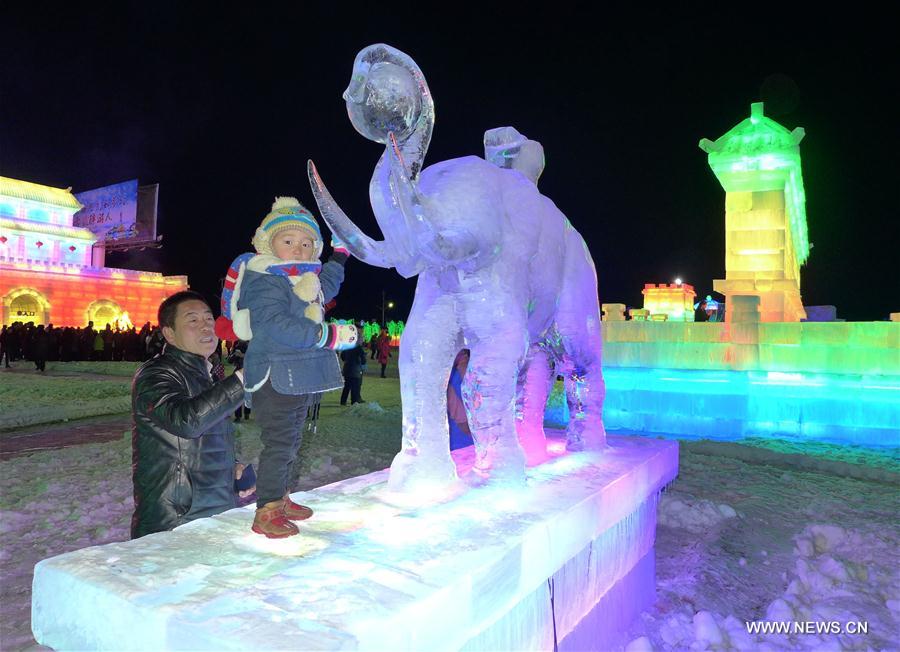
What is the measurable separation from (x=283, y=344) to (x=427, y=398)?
0.65 meters

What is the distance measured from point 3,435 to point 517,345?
24.4 feet

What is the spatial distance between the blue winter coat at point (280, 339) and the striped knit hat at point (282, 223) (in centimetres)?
15

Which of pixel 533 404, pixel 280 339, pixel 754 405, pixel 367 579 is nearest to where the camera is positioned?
pixel 367 579

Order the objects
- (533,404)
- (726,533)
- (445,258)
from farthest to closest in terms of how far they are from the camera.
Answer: (726,533) → (533,404) → (445,258)

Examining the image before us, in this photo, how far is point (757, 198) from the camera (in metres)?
10.8

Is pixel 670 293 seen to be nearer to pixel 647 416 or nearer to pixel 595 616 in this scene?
pixel 647 416

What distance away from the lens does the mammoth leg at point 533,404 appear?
3328 millimetres

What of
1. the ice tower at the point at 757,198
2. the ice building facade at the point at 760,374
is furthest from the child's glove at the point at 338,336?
the ice tower at the point at 757,198

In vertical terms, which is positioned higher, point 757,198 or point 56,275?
point 757,198

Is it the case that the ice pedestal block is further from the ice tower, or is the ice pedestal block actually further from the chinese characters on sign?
the chinese characters on sign

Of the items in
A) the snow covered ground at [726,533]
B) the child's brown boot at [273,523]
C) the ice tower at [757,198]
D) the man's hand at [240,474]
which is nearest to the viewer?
the child's brown boot at [273,523]

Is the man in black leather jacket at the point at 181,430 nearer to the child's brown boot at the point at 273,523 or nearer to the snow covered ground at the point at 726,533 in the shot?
the child's brown boot at the point at 273,523
